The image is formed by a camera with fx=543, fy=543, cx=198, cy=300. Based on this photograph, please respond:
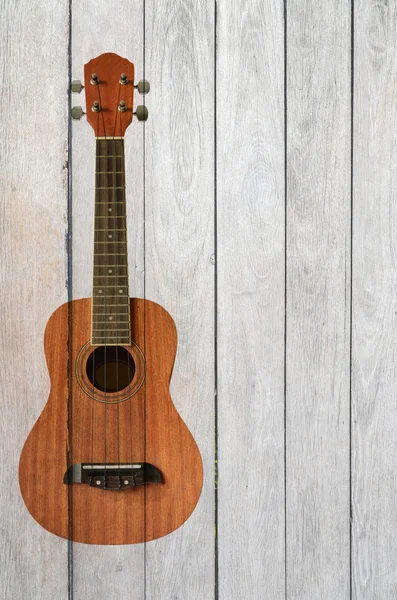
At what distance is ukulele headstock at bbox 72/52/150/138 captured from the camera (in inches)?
37.6

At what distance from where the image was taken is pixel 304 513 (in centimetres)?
100

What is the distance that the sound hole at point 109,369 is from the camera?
97 centimetres

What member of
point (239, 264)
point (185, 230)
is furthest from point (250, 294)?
point (185, 230)

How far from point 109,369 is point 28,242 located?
27 cm

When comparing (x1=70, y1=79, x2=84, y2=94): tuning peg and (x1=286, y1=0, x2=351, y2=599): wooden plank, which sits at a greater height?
(x1=70, y1=79, x2=84, y2=94): tuning peg

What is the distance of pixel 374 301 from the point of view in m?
1.01

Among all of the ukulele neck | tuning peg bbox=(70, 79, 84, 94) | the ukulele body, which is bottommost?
the ukulele body

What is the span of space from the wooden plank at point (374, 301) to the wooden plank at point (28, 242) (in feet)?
1.77

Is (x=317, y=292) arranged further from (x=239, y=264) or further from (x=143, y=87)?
(x=143, y=87)

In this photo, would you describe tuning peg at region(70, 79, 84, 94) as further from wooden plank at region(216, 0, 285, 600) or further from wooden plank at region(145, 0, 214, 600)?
wooden plank at region(216, 0, 285, 600)

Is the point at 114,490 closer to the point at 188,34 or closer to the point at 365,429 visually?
the point at 365,429

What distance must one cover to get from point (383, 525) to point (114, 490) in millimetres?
503

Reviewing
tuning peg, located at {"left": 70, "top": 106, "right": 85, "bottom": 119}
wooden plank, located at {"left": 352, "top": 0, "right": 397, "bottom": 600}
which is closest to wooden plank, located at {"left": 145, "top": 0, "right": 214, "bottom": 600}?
tuning peg, located at {"left": 70, "top": 106, "right": 85, "bottom": 119}

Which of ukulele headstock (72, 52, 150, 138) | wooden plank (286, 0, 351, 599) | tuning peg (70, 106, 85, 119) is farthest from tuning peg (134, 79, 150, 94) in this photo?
wooden plank (286, 0, 351, 599)
